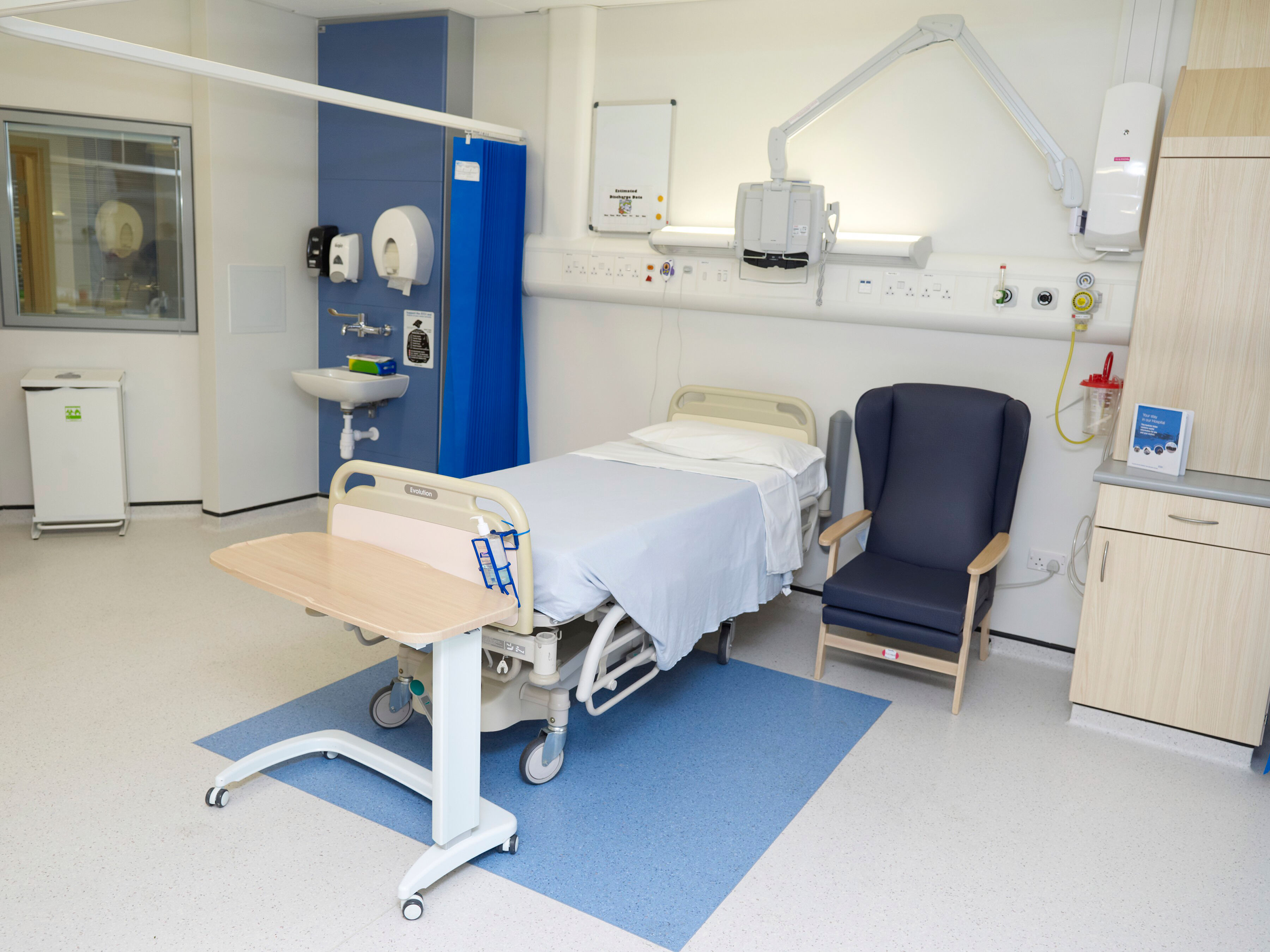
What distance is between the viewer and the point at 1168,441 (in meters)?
3.31

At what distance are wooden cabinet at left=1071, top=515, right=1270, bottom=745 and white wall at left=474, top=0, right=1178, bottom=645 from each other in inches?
25.2

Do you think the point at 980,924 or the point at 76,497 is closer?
the point at 980,924

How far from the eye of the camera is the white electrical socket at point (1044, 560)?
3.98m

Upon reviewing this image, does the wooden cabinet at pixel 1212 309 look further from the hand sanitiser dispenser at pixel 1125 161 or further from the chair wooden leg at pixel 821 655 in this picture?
the chair wooden leg at pixel 821 655

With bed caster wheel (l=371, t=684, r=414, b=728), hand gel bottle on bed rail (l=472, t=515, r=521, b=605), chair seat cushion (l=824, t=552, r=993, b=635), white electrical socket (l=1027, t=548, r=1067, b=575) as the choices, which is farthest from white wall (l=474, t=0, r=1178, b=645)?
hand gel bottle on bed rail (l=472, t=515, r=521, b=605)

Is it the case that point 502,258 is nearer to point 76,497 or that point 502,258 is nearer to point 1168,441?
point 76,497

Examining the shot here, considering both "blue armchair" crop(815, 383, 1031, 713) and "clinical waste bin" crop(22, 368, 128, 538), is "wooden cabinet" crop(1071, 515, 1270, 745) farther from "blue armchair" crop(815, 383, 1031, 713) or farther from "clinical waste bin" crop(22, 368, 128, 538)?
"clinical waste bin" crop(22, 368, 128, 538)

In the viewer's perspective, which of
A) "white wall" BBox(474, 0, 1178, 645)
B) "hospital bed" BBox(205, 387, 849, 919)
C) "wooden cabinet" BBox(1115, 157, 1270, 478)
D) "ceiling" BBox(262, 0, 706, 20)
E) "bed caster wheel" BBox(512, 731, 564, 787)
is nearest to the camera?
"hospital bed" BBox(205, 387, 849, 919)

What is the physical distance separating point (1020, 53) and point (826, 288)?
1.15 m

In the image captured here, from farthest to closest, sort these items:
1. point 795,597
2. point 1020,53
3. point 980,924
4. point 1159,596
→ point 795,597 < point 1020,53 < point 1159,596 < point 980,924

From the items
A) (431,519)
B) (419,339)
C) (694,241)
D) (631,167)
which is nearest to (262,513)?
(419,339)

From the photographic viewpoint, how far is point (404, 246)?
16.1 ft

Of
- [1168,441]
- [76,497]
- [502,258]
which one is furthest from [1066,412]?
[76,497]

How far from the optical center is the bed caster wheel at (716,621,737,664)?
3.91 m
